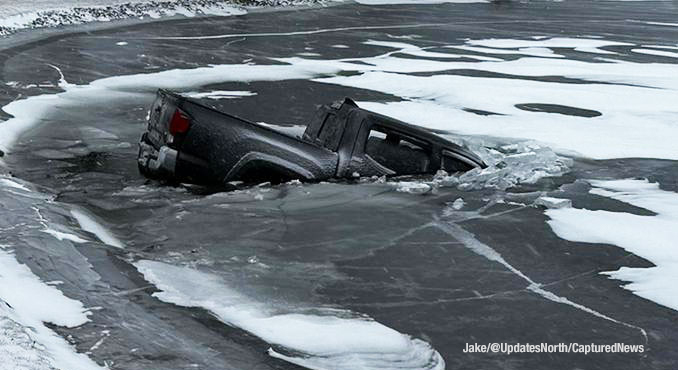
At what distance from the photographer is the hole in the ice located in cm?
1961

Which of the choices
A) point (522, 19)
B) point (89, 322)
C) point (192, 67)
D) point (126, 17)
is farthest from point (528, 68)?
point (89, 322)

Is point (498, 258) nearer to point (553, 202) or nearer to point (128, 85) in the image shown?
point (553, 202)

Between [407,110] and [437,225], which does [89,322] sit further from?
[407,110]

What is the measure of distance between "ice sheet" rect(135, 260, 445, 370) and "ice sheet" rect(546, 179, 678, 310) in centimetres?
257

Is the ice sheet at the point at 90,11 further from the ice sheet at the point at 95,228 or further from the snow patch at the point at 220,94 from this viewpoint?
the ice sheet at the point at 95,228

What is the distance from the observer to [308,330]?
7.38m

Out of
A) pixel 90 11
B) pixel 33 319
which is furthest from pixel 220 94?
pixel 90 11

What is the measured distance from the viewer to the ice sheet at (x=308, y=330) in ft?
22.7

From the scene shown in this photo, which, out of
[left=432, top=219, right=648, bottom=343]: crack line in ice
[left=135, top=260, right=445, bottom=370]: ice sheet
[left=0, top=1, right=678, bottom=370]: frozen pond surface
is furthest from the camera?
[left=432, top=219, right=648, bottom=343]: crack line in ice

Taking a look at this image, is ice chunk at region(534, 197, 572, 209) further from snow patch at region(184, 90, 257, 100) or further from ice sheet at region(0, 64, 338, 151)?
snow patch at region(184, 90, 257, 100)

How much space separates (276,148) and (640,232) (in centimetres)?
389

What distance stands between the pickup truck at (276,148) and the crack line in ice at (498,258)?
1.39 m

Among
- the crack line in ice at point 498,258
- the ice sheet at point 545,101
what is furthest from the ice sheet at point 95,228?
the ice sheet at point 545,101

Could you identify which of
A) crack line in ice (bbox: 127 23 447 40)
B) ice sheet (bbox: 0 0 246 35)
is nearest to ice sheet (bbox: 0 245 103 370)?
ice sheet (bbox: 0 0 246 35)
